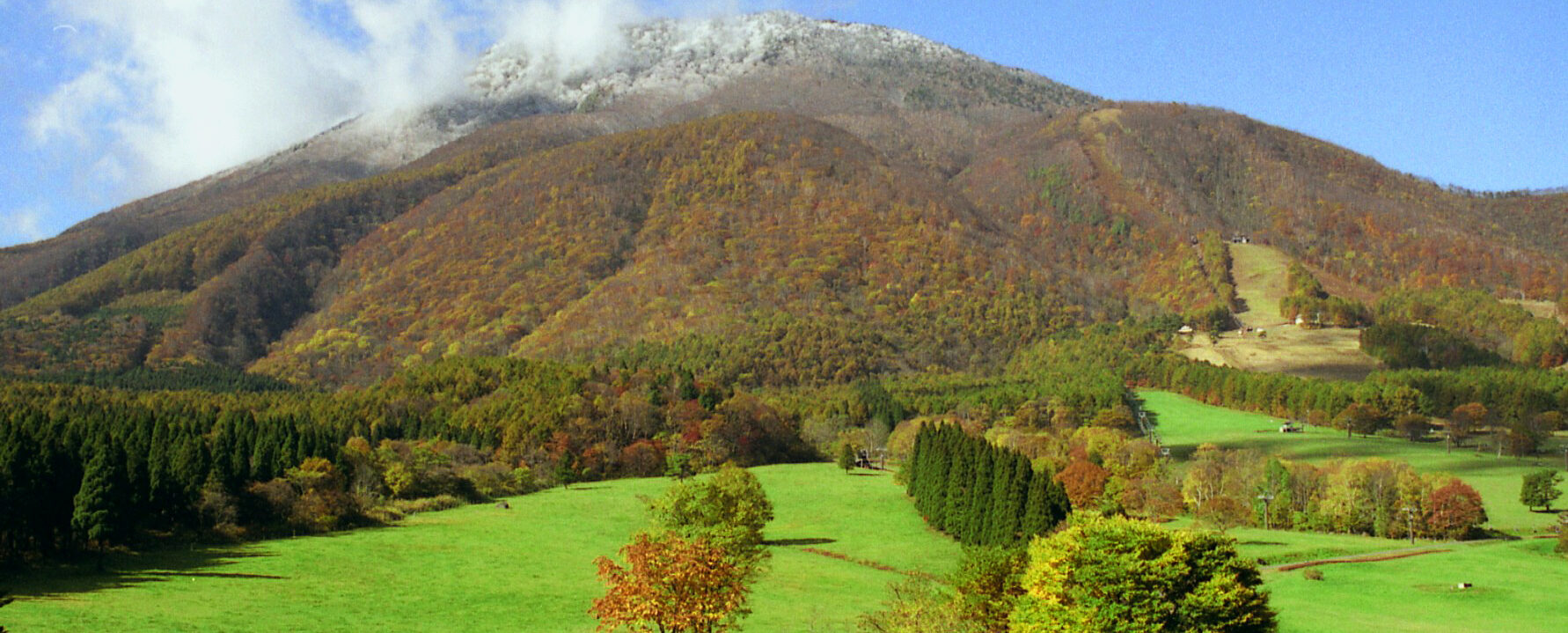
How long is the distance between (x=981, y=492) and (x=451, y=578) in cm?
3829

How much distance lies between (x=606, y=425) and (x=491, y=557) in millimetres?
67967

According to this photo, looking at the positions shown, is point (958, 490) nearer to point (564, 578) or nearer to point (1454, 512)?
point (564, 578)

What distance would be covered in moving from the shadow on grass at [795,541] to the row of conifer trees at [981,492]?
9872mm

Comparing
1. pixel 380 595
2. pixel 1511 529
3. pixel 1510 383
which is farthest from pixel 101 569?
pixel 1510 383

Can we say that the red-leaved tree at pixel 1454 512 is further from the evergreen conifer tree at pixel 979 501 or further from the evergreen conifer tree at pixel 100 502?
the evergreen conifer tree at pixel 100 502

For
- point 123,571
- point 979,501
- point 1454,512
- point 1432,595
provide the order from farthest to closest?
1. point 1454,512
2. point 979,501
3. point 1432,595
4. point 123,571

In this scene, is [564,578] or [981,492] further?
[981,492]

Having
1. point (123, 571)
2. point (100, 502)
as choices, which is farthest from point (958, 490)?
point (100, 502)

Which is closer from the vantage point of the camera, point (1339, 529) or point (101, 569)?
point (101, 569)

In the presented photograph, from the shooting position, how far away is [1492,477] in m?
137

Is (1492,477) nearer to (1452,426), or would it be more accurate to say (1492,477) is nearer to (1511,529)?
(1511,529)

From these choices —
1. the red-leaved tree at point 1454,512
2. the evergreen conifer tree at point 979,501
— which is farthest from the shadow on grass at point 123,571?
the red-leaved tree at point 1454,512

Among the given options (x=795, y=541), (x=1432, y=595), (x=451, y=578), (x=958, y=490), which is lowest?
(x=451, y=578)

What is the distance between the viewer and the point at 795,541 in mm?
103125
